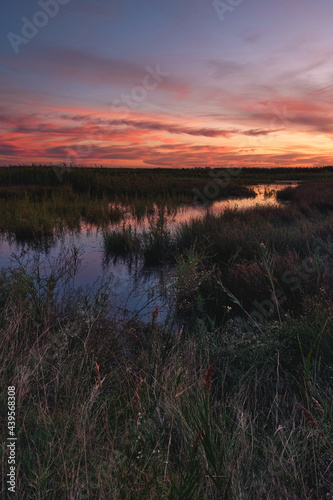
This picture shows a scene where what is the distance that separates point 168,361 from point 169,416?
1.09 meters

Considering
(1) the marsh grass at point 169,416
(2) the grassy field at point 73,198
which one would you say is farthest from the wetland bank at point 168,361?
(2) the grassy field at point 73,198

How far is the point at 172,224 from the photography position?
39.5 feet

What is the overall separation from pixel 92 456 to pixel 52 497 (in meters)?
0.25

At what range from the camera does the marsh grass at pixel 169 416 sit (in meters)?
1.42

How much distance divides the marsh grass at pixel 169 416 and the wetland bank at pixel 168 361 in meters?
0.01

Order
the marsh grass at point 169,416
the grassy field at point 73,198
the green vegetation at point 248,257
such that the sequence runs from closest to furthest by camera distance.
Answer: the marsh grass at point 169,416
the green vegetation at point 248,257
the grassy field at point 73,198

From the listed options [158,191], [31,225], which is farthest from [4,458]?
[158,191]

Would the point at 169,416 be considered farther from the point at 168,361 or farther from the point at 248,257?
the point at 248,257

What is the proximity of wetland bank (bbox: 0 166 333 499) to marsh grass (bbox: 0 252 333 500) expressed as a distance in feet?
0.05

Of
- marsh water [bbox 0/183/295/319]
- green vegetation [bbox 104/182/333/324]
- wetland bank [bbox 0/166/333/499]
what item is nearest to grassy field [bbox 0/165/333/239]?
wetland bank [bbox 0/166/333/499]

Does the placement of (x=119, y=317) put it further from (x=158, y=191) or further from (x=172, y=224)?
(x=158, y=191)

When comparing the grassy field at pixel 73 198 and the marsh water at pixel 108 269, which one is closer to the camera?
the marsh water at pixel 108 269

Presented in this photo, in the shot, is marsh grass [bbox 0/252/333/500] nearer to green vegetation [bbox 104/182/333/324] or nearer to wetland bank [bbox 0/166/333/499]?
wetland bank [bbox 0/166/333/499]

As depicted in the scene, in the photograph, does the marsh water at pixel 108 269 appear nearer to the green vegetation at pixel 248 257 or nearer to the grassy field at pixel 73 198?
the green vegetation at pixel 248 257
